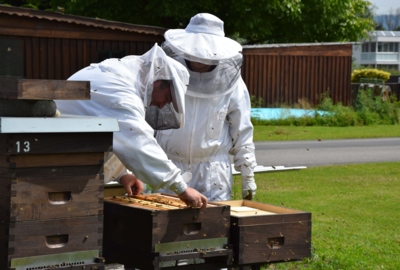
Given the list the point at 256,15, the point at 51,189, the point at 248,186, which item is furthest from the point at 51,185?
the point at 256,15

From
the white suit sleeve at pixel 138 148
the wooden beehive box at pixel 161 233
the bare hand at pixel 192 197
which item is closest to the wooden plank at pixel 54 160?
the white suit sleeve at pixel 138 148

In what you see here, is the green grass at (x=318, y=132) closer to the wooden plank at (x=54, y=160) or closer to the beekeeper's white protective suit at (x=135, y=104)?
the beekeeper's white protective suit at (x=135, y=104)

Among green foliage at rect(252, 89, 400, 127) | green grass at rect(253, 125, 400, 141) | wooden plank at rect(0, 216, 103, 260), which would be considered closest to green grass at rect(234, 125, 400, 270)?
wooden plank at rect(0, 216, 103, 260)

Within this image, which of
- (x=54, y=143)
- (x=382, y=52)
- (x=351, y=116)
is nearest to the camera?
(x=54, y=143)

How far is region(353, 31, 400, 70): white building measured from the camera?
97625 mm

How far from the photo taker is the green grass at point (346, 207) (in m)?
6.41

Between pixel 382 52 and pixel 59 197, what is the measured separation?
98.5 m

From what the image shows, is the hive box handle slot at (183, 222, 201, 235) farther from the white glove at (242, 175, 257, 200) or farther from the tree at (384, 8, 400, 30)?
the tree at (384, 8, 400, 30)

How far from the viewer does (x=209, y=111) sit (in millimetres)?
5211

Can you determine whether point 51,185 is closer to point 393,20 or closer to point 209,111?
point 209,111

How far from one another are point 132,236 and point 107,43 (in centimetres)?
1606

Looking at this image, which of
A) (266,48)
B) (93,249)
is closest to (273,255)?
(93,249)

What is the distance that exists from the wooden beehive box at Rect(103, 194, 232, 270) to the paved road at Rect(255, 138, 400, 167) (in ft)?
30.6

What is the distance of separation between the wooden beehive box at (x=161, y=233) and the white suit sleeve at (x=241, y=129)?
1.24 metres
